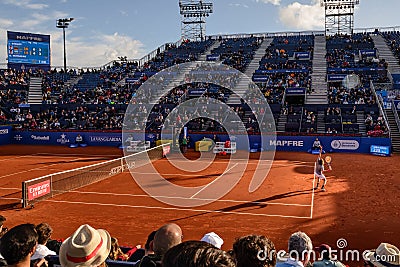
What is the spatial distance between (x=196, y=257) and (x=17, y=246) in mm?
2662

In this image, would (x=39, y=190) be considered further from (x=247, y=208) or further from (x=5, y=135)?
(x=5, y=135)

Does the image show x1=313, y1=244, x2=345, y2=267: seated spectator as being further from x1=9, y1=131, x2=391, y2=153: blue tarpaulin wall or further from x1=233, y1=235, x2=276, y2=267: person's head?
x1=9, y1=131, x2=391, y2=153: blue tarpaulin wall

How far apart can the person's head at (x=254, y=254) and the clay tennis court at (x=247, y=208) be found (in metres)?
8.30

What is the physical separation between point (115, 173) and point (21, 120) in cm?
2524

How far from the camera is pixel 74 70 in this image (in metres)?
62.5

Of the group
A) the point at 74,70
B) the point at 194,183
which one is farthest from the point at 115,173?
the point at 74,70

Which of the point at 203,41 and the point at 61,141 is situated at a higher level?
the point at 203,41

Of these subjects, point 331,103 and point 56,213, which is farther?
point 331,103

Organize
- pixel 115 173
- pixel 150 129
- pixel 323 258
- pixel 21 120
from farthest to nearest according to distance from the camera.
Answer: pixel 21 120
pixel 150 129
pixel 115 173
pixel 323 258

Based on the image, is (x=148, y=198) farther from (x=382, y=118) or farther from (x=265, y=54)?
(x=265, y=54)

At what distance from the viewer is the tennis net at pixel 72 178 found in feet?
54.4

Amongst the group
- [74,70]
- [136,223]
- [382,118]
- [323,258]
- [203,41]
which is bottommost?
[136,223]

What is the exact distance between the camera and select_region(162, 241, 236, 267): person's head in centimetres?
235

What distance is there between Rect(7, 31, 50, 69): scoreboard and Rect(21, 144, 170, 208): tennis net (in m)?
36.3
